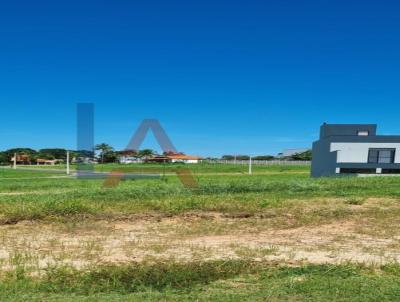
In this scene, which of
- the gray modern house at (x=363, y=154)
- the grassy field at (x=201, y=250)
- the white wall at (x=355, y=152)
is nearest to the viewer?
the grassy field at (x=201, y=250)

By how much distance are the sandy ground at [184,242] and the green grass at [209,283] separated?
509 mm

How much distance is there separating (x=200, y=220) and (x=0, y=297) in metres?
5.63

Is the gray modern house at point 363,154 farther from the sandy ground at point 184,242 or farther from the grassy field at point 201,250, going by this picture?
the sandy ground at point 184,242

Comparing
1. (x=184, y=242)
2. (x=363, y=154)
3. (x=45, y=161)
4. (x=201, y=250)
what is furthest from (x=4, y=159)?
(x=201, y=250)

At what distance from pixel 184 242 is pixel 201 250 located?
74 centimetres

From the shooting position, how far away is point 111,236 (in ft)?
25.6

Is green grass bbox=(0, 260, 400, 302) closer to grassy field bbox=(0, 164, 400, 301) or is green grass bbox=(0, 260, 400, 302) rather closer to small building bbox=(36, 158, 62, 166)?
grassy field bbox=(0, 164, 400, 301)

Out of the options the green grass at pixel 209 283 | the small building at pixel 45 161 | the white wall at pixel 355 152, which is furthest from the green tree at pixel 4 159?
the green grass at pixel 209 283

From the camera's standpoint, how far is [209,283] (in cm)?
498

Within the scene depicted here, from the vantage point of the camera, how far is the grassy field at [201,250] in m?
4.64

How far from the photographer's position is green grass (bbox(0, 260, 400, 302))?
439 centimetres

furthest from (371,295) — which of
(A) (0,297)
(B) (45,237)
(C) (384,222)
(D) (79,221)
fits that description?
(D) (79,221)

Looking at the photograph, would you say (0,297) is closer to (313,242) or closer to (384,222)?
(313,242)

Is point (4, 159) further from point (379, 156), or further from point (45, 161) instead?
point (379, 156)
